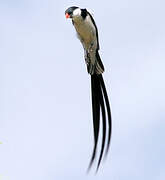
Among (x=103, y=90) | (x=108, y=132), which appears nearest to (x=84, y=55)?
(x=103, y=90)

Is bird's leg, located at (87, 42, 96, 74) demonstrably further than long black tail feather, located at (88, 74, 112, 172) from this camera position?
No

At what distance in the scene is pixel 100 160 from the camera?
2.38 m

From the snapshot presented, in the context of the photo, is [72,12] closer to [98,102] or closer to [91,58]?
[91,58]

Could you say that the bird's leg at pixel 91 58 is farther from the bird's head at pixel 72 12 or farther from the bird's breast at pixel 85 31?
the bird's head at pixel 72 12

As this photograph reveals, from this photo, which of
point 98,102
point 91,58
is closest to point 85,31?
point 91,58

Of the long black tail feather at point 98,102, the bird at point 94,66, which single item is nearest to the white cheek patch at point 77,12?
the bird at point 94,66

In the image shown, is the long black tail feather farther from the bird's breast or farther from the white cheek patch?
the white cheek patch

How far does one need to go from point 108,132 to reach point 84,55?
479 millimetres

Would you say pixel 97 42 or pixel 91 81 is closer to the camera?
pixel 97 42

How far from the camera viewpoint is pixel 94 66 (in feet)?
8.09

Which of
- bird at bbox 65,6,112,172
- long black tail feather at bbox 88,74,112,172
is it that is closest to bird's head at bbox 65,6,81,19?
bird at bbox 65,6,112,172

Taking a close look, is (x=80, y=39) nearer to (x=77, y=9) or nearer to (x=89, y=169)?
(x=77, y=9)

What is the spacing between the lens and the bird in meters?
2.17

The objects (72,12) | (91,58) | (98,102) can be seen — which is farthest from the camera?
(98,102)
